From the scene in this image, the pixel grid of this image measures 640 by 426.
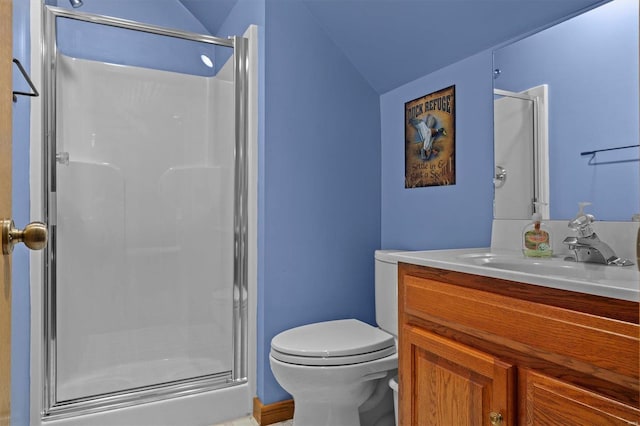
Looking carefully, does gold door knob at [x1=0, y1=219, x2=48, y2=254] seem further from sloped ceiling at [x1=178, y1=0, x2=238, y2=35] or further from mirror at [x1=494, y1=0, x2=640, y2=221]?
sloped ceiling at [x1=178, y1=0, x2=238, y2=35]

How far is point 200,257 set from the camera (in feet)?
6.80

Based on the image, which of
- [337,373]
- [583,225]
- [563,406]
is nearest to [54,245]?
[337,373]

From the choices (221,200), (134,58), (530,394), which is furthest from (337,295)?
(134,58)

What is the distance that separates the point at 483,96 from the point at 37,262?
76.7 inches

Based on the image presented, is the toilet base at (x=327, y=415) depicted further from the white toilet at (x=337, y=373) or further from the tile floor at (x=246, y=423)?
the tile floor at (x=246, y=423)

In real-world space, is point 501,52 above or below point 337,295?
above

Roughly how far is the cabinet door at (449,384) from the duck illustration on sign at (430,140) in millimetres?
892

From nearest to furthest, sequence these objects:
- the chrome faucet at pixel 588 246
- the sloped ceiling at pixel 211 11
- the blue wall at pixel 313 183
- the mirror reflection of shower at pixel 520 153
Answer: the chrome faucet at pixel 588 246 < the mirror reflection of shower at pixel 520 153 < the blue wall at pixel 313 183 < the sloped ceiling at pixel 211 11

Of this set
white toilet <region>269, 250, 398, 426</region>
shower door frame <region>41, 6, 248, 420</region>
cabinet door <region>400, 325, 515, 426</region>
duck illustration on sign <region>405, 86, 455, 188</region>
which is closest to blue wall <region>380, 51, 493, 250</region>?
duck illustration on sign <region>405, 86, 455, 188</region>

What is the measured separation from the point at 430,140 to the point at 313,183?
0.61m

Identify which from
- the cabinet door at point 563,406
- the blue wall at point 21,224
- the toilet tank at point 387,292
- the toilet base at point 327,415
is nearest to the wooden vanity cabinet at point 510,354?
the cabinet door at point 563,406

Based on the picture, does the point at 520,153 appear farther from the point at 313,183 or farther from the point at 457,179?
the point at 313,183

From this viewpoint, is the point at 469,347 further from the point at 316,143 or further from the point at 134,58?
the point at 134,58

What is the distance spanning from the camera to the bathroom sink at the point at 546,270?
0.79 m
